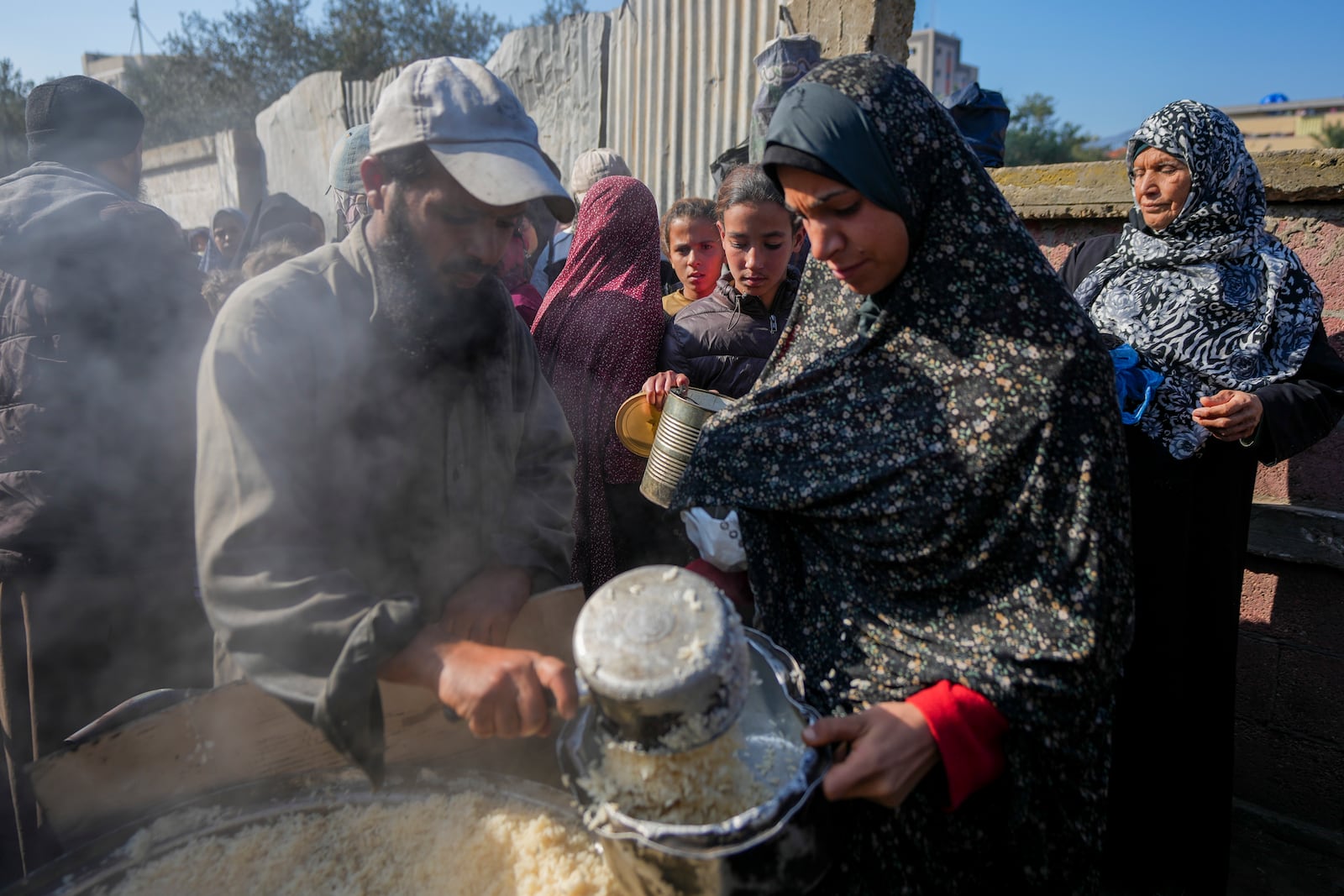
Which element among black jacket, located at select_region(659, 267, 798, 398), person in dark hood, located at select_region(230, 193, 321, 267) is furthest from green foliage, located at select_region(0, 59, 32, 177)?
black jacket, located at select_region(659, 267, 798, 398)

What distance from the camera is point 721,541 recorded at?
88.6 inches

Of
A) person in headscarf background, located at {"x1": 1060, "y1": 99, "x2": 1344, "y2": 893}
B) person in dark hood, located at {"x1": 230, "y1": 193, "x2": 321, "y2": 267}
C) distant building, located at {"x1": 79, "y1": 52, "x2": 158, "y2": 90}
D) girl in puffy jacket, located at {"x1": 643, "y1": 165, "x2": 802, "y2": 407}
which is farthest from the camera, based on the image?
distant building, located at {"x1": 79, "y1": 52, "x2": 158, "y2": 90}

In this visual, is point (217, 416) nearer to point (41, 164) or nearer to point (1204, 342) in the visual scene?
point (41, 164)

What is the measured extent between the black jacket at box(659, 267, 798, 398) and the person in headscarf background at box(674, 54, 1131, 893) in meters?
1.34

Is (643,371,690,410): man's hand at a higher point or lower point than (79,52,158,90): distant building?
lower

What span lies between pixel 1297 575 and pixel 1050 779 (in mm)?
2633

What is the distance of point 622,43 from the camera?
6.26 meters

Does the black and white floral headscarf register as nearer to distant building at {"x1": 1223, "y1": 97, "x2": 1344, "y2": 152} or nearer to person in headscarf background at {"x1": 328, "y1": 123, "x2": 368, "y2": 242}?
person in headscarf background at {"x1": 328, "y1": 123, "x2": 368, "y2": 242}

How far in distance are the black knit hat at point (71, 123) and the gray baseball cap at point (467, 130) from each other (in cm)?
215

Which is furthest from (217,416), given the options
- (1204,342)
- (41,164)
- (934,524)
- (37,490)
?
(1204,342)

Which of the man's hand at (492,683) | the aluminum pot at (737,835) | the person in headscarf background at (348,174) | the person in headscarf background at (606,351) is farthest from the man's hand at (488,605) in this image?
the person in headscarf background at (348,174)

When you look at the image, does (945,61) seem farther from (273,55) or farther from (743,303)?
(743,303)

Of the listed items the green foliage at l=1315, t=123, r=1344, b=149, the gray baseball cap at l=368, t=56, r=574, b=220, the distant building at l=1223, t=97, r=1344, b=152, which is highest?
the distant building at l=1223, t=97, r=1344, b=152

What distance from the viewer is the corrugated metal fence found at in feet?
17.6
